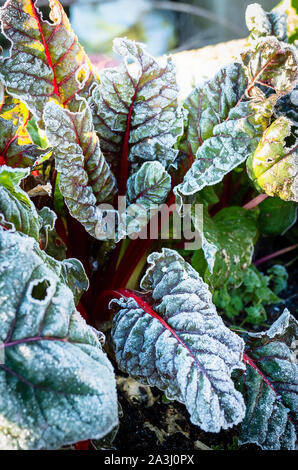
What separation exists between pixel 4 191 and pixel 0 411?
0.38m

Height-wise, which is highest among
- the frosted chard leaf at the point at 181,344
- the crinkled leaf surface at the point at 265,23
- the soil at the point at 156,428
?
the crinkled leaf surface at the point at 265,23

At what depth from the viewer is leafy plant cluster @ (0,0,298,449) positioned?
0.69 m

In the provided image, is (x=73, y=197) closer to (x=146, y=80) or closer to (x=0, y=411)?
(x=146, y=80)

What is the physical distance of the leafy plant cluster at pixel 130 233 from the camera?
69cm

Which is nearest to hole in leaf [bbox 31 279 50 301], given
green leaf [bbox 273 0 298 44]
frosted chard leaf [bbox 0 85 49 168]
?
frosted chard leaf [bbox 0 85 49 168]

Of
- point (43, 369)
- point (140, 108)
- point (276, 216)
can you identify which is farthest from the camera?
point (276, 216)

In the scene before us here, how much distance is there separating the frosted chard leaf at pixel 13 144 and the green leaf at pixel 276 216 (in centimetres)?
69

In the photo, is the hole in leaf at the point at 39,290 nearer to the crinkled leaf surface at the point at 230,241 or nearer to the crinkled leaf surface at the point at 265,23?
the crinkled leaf surface at the point at 230,241

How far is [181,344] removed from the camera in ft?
2.88

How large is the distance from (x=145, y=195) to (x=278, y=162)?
1.00 feet

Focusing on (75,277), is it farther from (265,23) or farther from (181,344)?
(265,23)

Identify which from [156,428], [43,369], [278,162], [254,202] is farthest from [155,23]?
[43,369]

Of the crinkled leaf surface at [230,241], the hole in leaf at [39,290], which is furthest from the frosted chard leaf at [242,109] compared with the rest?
the hole in leaf at [39,290]
